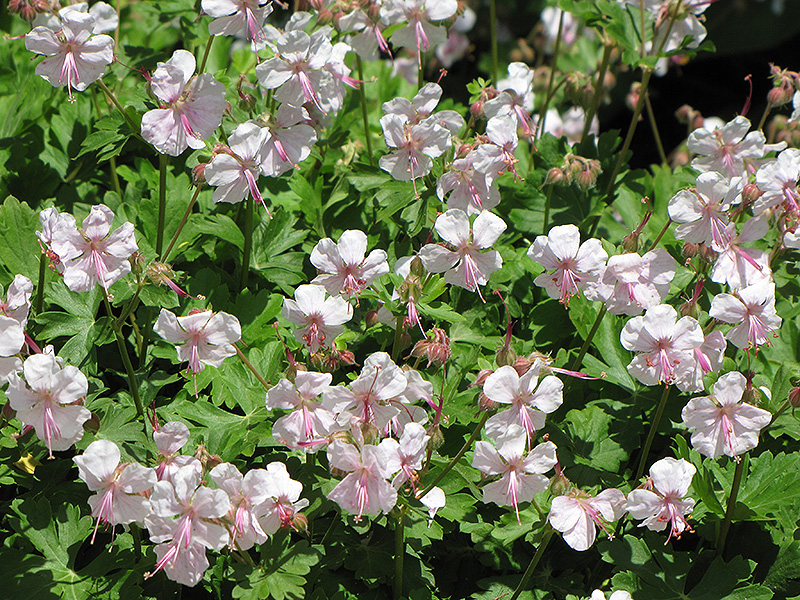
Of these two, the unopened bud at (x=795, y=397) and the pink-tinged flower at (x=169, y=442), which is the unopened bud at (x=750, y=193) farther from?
the pink-tinged flower at (x=169, y=442)

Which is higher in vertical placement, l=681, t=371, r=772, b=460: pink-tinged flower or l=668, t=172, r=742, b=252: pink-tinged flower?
l=668, t=172, r=742, b=252: pink-tinged flower

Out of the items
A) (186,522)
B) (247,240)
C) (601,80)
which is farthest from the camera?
(601,80)

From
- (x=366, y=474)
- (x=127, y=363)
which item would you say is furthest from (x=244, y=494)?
(x=127, y=363)

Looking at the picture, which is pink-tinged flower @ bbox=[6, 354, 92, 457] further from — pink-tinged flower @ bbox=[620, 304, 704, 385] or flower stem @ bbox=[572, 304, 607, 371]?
flower stem @ bbox=[572, 304, 607, 371]

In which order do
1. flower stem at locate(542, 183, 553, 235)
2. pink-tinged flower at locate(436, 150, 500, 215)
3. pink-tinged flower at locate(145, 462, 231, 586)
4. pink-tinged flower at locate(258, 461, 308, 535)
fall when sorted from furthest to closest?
flower stem at locate(542, 183, 553, 235) < pink-tinged flower at locate(436, 150, 500, 215) < pink-tinged flower at locate(258, 461, 308, 535) < pink-tinged flower at locate(145, 462, 231, 586)

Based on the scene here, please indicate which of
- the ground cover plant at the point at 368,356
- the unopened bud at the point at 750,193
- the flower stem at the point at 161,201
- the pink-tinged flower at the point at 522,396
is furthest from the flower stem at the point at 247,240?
the unopened bud at the point at 750,193

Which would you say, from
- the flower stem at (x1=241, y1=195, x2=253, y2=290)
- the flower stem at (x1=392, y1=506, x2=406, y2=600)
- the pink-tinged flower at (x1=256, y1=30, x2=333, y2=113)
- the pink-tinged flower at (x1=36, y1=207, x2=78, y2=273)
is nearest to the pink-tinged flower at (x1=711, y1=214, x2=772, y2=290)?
the flower stem at (x1=392, y1=506, x2=406, y2=600)

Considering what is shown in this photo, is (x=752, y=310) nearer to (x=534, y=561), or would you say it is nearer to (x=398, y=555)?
(x=534, y=561)
